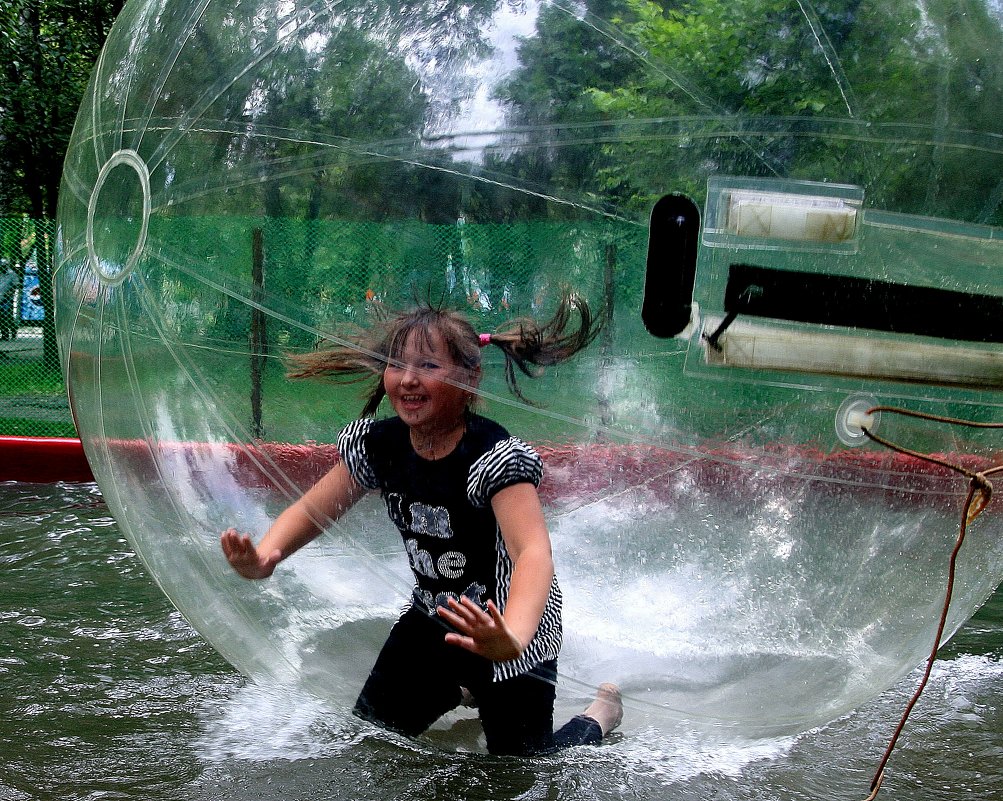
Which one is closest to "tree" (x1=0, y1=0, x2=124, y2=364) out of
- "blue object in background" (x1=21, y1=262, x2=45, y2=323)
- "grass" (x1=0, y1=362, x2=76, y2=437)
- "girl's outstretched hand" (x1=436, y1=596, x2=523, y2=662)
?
"blue object in background" (x1=21, y1=262, x2=45, y2=323)

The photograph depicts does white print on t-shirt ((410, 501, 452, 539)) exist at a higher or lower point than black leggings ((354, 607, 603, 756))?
higher

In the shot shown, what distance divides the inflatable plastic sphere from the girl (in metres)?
0.04

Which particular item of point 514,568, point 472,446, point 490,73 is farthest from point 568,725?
point 490,73

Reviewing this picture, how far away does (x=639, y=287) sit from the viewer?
2.14 metres

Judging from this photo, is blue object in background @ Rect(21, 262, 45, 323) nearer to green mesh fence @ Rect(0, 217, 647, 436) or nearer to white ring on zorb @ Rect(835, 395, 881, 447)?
green mesh fence @ Rect(0, 217, 647, 436)

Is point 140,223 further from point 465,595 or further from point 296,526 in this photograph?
point 465,595

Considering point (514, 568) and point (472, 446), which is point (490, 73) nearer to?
point (472, 446)

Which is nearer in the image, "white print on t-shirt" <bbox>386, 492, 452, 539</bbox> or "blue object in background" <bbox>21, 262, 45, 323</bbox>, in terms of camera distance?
"white print on t-shirt" <bbox>386, 492, 452, 539</bbox>

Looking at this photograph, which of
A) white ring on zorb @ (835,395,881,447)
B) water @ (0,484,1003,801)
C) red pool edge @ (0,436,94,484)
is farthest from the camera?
red pool edge @ (0,436,94,484)

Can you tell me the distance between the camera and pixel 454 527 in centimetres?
241

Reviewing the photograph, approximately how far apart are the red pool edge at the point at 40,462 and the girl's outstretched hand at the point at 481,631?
509 cm

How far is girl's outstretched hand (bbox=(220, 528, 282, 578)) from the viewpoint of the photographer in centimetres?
245

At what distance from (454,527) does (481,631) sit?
0.29 m

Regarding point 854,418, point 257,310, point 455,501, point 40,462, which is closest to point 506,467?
point 455,501
